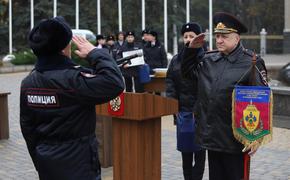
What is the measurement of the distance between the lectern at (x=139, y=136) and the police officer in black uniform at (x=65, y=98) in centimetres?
159

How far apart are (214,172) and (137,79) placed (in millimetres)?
7976

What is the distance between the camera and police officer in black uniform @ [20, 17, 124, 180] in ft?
11.6

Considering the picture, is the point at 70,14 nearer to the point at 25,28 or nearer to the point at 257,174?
the point at 25,28

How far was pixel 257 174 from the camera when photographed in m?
7.27

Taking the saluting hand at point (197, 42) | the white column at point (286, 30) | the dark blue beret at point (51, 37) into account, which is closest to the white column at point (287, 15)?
the white column at point (286, 30)

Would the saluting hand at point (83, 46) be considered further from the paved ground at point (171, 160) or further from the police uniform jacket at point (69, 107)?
the paved ground at point (171, 160)

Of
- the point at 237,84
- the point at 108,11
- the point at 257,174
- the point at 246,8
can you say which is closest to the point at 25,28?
the point at 108,11

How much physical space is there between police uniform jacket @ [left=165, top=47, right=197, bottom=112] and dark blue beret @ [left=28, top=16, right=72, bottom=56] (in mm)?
2684

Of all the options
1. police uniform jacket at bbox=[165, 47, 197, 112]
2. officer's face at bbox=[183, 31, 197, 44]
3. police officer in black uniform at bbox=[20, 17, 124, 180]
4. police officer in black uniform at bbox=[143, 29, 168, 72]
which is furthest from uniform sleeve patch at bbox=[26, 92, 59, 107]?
police officer in black uniform at bbox=[143, 29, 168, 72]

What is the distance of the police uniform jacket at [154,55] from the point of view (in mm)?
13688

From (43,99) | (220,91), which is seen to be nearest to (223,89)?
(220,91)

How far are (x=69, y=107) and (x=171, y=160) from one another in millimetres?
4698

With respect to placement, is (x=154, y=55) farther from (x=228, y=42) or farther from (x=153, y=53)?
(x=228, y=42)

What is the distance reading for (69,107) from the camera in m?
3.54
